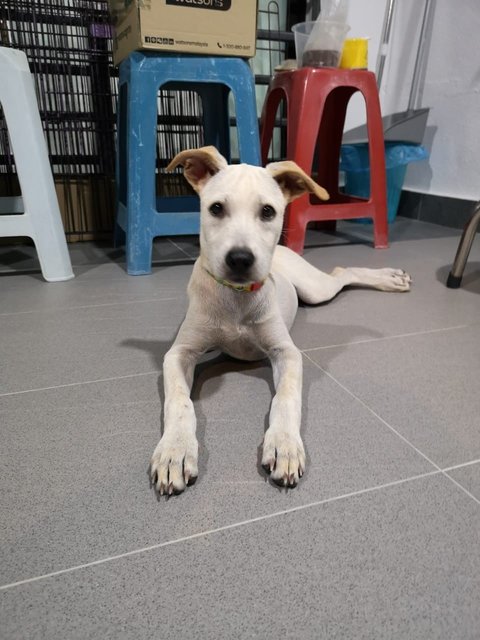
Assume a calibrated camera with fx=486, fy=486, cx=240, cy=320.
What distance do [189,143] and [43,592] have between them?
300cm

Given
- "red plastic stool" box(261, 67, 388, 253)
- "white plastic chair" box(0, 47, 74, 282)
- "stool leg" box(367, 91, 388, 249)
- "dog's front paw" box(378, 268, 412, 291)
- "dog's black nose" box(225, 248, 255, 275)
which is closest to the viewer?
"dog's black nose" box(225, 248, 255, 275)

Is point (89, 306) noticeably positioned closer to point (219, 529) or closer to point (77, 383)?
point (77, 383)

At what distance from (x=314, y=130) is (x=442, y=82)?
1.56 meters

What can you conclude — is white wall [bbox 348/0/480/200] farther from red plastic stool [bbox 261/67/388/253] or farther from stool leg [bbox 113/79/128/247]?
stool leg [bbox 113/79/128/247]

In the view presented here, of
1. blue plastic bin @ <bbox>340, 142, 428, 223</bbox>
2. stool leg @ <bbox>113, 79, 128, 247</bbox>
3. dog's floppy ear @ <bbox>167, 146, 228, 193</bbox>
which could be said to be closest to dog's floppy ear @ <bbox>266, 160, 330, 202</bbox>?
dog's floppy ear @ <bbox>167, 146, 228, 193</bbox>

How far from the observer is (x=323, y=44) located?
2.54 metres

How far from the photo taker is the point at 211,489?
920mm

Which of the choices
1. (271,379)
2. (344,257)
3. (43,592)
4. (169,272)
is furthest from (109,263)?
(43,592)

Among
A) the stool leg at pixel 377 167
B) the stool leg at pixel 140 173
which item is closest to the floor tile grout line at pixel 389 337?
the stool leg at pixel 140 173

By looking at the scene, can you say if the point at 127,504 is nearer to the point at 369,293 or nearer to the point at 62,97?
the point at 369,293

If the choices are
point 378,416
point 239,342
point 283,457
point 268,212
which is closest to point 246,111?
point 268,212

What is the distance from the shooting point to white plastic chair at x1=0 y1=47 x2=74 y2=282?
202 cm

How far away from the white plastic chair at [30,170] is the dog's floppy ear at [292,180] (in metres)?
1.25

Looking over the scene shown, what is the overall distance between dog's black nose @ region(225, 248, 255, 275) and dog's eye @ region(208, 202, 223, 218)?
0.15 metres
